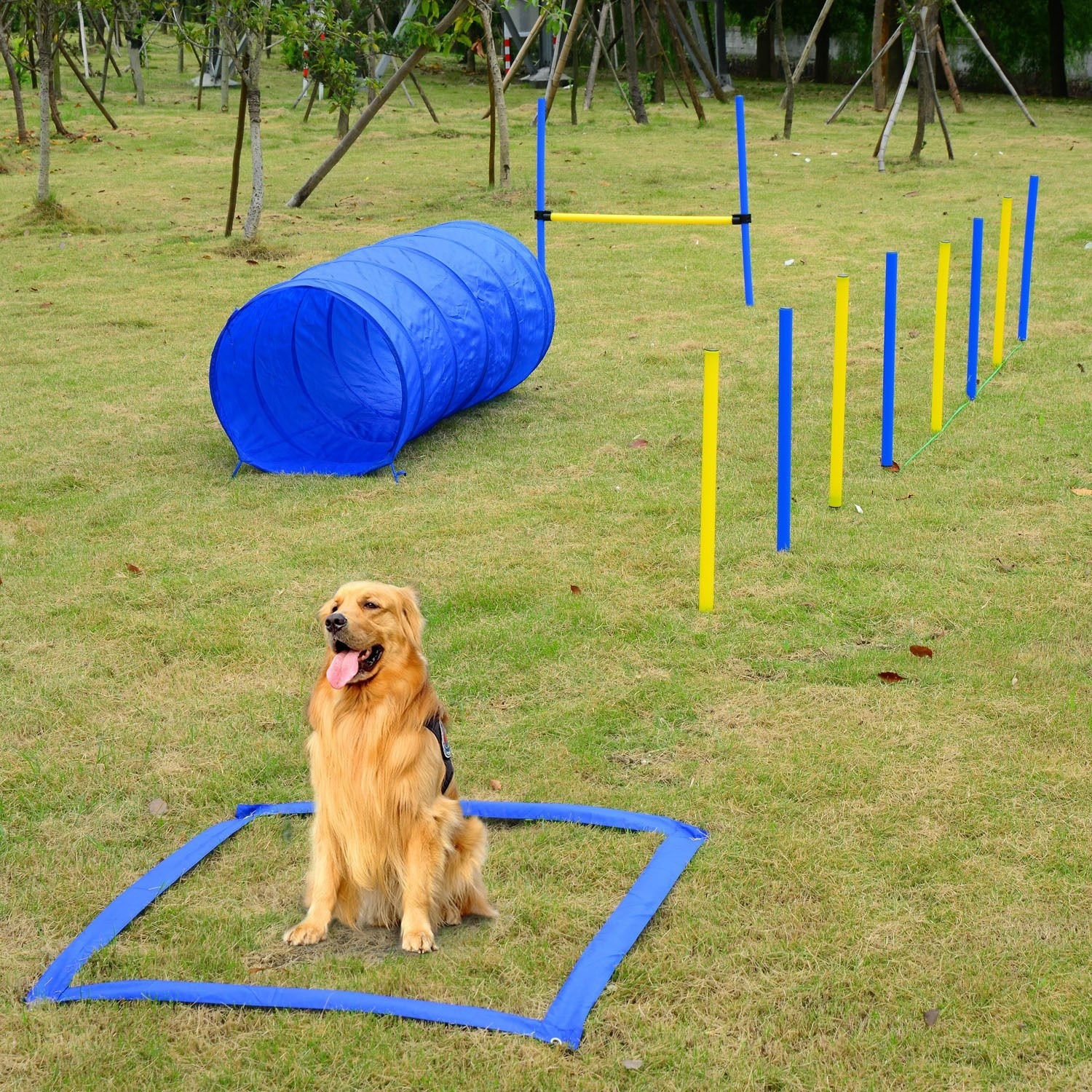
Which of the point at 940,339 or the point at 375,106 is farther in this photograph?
the point at 375,106

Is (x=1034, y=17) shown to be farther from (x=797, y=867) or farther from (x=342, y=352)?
(x=797, y=867)

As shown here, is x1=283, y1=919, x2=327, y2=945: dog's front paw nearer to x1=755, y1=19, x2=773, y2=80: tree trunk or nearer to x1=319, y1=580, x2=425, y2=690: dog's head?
x1=319, y1=580, x2=425, y2=690: dog's head

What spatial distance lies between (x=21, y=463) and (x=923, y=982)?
6699 millimetres

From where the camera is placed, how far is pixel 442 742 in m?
3.54

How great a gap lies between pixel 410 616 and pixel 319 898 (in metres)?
0.82

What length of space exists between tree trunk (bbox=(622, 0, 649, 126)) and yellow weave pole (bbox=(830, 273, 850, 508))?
1690 cm

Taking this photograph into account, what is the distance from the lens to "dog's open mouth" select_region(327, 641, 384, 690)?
3.38 metres

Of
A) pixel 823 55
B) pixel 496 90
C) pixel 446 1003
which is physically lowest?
pixel 446 1003

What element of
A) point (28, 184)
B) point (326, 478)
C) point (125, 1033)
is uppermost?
point (28, 184)

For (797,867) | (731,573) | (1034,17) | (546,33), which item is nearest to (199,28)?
(731,573)

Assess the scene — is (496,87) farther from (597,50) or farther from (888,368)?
(888,368)

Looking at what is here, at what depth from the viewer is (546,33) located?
102 ft

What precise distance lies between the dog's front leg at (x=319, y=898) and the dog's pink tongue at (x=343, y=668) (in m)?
0.45

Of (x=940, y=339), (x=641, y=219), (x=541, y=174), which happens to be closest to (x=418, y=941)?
(x=940, y=339)
